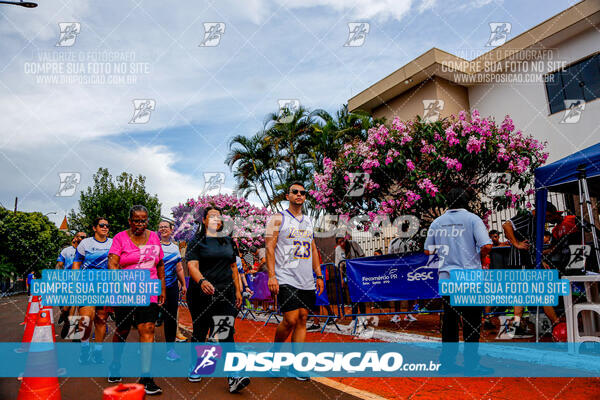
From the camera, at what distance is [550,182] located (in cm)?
614

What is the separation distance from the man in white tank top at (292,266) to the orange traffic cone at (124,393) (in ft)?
8.86

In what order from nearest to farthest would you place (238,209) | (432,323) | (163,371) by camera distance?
(163,371), (432,323), (238,209)

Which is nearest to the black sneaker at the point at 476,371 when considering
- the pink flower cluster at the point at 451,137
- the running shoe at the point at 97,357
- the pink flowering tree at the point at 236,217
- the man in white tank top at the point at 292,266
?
the man in white tank top at the point at 292,266

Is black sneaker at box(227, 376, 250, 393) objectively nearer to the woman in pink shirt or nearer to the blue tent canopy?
the woman in pink shirt

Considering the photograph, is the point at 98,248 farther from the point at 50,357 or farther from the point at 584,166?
Answer: the point at 584,166

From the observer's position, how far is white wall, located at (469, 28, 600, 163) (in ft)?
42.4

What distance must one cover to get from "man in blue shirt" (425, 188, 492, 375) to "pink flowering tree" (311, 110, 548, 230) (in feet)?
11.7

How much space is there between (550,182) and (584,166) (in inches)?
21.6

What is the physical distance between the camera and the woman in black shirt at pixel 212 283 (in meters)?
4.45

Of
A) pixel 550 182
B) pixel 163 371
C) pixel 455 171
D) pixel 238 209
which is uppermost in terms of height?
pixel 238 209

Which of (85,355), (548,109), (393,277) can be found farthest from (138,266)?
(548,109)

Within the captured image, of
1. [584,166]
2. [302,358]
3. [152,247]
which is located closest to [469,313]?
[302,358]

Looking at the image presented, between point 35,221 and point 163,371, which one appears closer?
point 163,371

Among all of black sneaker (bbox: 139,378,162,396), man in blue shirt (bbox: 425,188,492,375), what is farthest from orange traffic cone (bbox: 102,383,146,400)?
man in blue shirt (bbox: 425,188,492,375)
